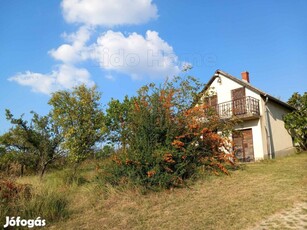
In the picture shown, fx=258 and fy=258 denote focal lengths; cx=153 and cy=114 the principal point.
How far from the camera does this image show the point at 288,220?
5477 millimetres

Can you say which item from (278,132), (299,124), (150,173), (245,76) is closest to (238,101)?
(278,132)

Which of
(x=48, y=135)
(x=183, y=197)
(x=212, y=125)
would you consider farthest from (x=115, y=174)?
(x=48, y=135)

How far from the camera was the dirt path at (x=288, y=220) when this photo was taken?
5.17 metres

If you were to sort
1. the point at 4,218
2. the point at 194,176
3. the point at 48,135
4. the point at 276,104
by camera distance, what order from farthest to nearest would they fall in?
the point at 276,104 < the point at 48,135 < the point at 194,176 < the point at 4,218

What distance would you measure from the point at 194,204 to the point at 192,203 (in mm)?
135

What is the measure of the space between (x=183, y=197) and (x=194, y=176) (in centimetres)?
204

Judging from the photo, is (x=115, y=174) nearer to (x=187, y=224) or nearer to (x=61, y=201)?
(x=61, y=201)

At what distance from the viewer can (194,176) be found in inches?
398

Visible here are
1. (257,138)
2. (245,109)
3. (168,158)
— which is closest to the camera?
(168,158)

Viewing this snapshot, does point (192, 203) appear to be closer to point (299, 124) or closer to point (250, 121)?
point (250, 121)

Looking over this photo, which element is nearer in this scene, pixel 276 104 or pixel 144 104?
pixel 144 104

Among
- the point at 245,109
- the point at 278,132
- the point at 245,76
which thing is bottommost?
the point at 278,132

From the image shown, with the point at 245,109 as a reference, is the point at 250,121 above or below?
below

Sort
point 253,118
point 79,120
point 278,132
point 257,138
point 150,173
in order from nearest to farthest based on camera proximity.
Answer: point 150,173 < point 79,120 < point 257,138 < point 253,118 < point 278,132
